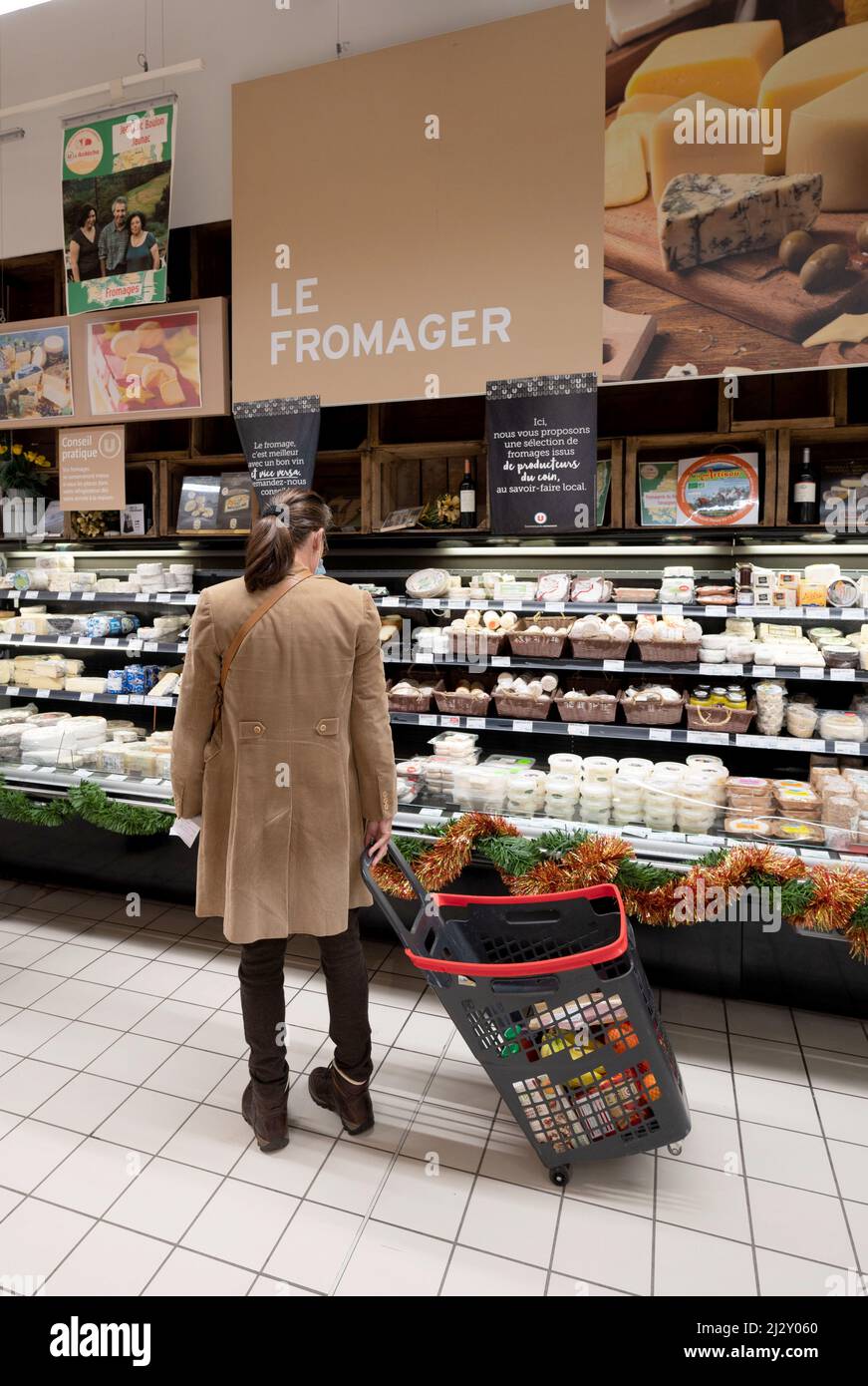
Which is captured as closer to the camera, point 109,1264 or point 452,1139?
point 109,1264

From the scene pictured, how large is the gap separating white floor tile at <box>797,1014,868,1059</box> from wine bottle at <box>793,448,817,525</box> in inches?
80.4

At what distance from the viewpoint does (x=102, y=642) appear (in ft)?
15.0

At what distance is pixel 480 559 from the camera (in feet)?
14.0

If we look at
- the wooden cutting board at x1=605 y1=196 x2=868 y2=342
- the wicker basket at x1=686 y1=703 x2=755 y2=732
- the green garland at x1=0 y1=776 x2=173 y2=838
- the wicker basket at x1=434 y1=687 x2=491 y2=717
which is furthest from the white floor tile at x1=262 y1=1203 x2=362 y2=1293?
the wooden cutting board at x1=605 y1=196 x2=868 y2=342

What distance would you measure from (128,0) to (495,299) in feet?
9.31

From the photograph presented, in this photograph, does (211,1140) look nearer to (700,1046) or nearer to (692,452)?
(700,1046)

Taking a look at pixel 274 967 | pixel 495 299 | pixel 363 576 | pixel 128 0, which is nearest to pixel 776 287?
pixel 495 299

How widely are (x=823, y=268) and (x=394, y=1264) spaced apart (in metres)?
3.55

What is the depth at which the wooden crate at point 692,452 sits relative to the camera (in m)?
3.58

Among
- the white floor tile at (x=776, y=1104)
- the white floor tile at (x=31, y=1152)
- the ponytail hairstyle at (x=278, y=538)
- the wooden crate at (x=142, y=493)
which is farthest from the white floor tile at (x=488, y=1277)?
the wooden crate at (x=142, y=493)

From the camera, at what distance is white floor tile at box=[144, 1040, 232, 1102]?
2705 mm

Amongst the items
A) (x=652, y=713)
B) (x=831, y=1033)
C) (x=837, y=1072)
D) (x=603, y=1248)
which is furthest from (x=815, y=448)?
(x=603, y=1248)

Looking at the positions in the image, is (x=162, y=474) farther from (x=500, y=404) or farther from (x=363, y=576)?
(x=500, y=404)

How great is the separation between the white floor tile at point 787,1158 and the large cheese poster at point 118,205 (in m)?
4.30
